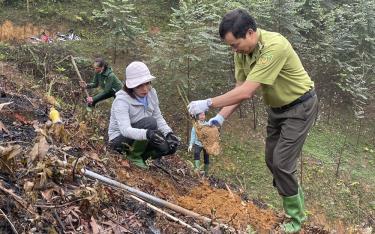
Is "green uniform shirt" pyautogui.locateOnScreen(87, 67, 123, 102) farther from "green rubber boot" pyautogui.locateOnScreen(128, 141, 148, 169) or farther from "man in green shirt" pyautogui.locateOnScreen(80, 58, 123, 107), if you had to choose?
"green rubber boot" pyautogui.locateOnScreen(128, 141, 148, 169)

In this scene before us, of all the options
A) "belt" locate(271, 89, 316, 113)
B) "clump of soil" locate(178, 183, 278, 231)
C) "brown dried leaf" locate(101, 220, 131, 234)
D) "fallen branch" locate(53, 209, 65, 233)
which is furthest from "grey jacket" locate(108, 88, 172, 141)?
"fallen branch" locate(53, 209, 65, 233)

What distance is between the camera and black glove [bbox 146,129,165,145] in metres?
4.60

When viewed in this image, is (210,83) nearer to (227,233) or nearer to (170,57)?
(170,57)

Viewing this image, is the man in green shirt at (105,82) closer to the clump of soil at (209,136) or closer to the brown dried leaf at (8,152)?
the clump of soil at (209,136)

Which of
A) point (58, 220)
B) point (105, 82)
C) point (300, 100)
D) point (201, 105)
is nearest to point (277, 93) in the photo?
point (300, 100)

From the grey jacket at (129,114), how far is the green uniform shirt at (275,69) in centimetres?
127

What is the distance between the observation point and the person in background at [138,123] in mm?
4711

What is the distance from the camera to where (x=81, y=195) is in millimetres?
2768

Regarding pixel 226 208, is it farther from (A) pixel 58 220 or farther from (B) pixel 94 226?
(A) pixel 58 220

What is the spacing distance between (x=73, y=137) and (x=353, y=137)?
12.2 metres

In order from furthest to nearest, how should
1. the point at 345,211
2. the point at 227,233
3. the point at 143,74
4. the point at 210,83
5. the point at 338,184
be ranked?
the point at 210,83 → the point at 338,184 → the point at 345,211 → the point at 143,74 → the point at 227,233

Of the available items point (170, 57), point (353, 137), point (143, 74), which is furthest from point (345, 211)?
point (143, 74)

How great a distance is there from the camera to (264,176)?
38.9 ft

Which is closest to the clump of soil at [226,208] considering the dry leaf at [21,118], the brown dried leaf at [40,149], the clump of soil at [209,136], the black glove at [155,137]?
the clump of soil at [209,136]
